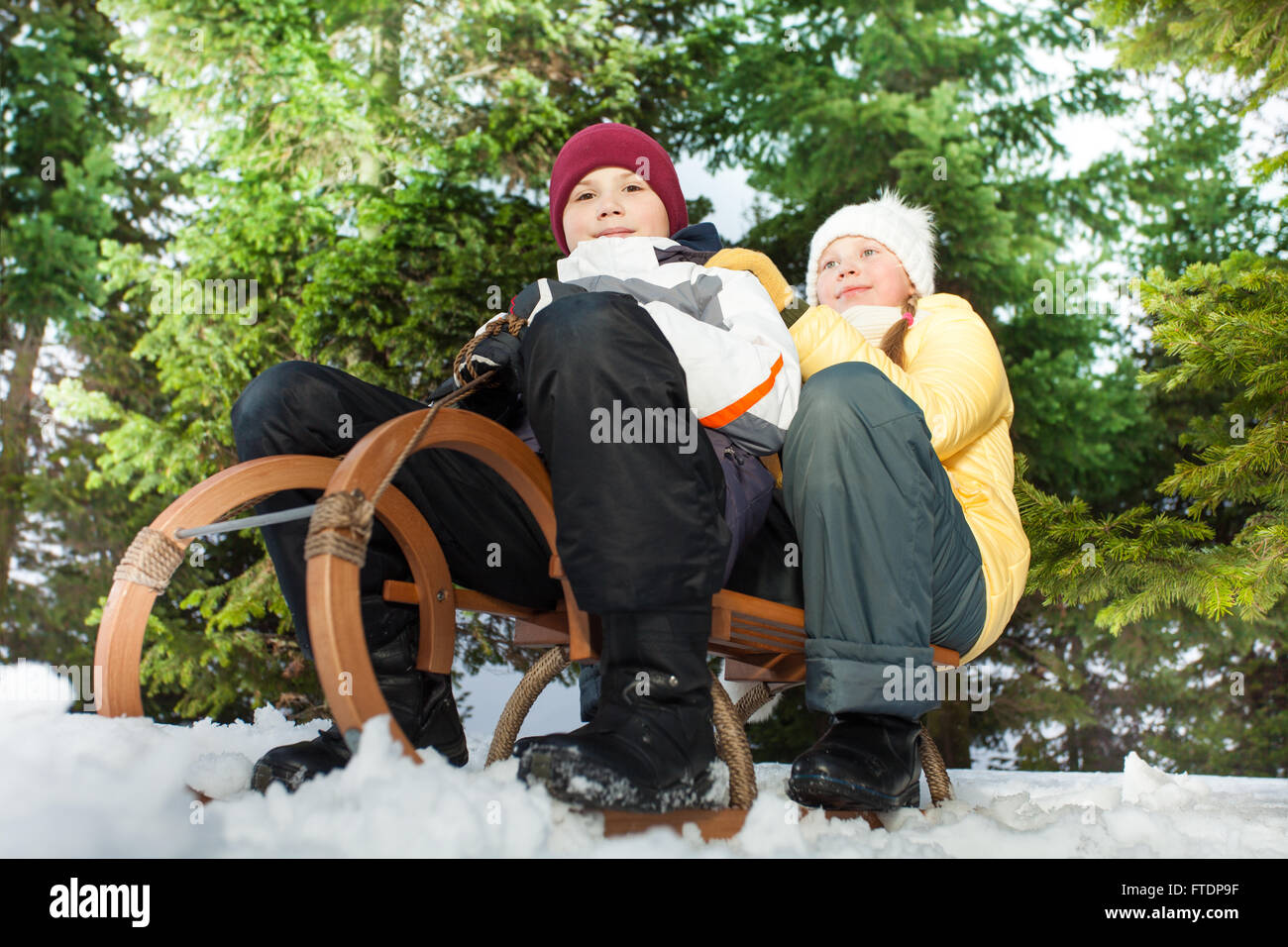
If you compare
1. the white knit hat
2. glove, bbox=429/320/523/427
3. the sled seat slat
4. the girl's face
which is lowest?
the sled seat slat

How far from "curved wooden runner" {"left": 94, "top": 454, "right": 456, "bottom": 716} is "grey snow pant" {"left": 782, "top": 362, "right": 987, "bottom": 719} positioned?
0.60 meters

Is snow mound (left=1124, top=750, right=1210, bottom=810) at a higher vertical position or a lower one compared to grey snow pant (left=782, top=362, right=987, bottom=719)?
lower

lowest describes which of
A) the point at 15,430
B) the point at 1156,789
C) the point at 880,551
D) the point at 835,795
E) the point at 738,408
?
the point at 1156,789

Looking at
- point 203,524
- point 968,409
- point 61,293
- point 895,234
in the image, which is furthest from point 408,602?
point 61,293

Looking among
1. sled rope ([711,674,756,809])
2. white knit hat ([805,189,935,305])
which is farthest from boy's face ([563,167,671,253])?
sled rope ([711,674,756,809])

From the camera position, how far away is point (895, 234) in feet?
7.97

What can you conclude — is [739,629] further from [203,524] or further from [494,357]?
[203,524]

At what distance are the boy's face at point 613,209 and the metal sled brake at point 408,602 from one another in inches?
29.8

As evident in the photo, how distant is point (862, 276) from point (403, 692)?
1.43 m

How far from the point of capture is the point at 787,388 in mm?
1625

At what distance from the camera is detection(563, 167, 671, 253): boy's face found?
81.0 inches

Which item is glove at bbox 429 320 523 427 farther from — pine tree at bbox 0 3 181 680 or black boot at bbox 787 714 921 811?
pine tree at bbox 0 3 181 680

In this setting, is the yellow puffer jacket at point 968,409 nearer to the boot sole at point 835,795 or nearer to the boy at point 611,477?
the boy at point 611,477
